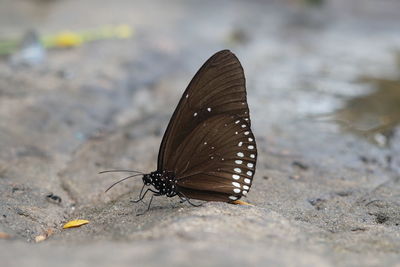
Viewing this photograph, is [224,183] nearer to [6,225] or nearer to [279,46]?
[6,225]

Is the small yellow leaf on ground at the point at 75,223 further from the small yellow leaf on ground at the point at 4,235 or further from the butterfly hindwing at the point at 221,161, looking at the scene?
the butterfly hindwing at the point at 221,161

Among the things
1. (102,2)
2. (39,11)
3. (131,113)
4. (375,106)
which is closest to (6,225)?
(131,113)

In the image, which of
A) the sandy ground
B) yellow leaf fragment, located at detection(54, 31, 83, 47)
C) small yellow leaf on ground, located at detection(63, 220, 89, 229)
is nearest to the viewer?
the sandy ground

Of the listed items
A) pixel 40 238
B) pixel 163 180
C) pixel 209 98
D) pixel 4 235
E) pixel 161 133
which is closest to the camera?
pixel 4 235

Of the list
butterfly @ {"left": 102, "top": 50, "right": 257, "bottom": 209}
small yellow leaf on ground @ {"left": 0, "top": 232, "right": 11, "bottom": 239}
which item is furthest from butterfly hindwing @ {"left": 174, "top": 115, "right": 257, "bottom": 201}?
small yellow leaf on ground @ {"left": 0, "top": 232, "right": 11, "bottom": 239}

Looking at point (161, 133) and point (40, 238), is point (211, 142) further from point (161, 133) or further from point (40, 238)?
point (161, 133)

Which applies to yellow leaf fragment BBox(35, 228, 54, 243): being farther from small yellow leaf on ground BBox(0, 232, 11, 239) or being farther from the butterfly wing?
the butterfly wing

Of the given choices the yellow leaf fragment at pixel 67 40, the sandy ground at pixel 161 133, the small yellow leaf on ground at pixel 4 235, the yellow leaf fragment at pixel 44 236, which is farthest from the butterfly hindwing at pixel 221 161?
the yellow leaf fragment at pixel 67 40

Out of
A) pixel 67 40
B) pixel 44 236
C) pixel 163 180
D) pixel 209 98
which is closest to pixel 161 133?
pixel 163 180
